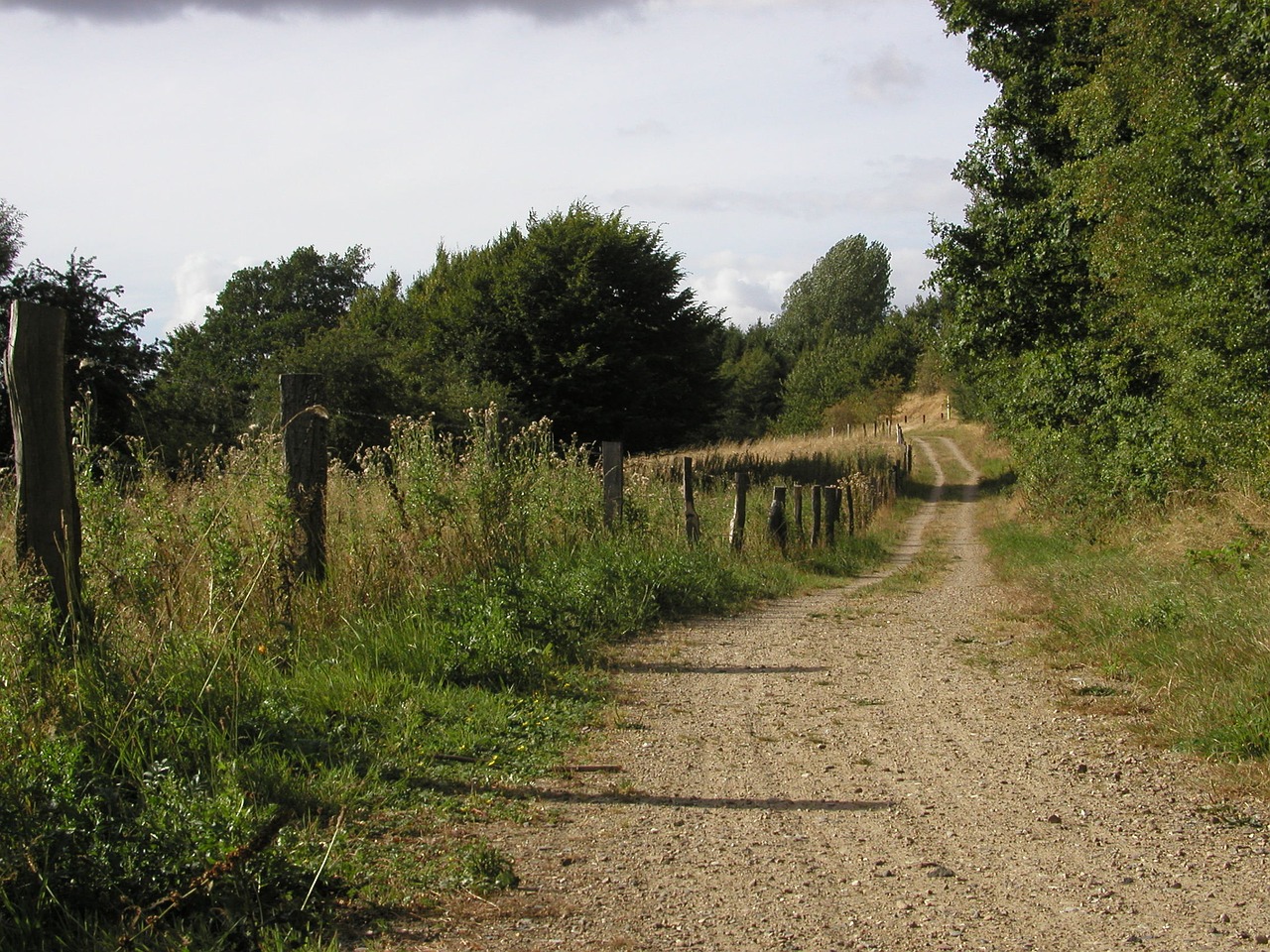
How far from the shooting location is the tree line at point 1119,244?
12.7m

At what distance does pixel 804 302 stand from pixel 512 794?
10193cm

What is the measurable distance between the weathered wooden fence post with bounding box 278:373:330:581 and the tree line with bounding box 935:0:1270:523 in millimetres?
10658

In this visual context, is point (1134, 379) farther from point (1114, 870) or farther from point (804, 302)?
point (804, 302)

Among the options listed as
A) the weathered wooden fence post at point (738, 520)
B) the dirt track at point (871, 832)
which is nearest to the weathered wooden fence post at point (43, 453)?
the dirt track at point (871, 832)

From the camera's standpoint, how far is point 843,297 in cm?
10031

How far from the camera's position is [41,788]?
3602 mm

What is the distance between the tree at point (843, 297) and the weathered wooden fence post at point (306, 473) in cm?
9321

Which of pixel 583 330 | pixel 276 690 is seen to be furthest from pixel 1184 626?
pixel 583 330

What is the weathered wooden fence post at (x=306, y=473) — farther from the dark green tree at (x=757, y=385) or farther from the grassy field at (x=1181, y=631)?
the dark green tree at (x=757, y=385)

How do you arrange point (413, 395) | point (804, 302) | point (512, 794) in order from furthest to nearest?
point (804, 302)
point (413, 395)
point (512, 794)

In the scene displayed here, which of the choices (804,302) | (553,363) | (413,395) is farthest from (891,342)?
(413,395)

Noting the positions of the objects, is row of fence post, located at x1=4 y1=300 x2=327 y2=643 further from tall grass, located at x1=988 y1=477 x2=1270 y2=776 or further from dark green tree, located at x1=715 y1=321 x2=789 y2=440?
dark green tree, located at x1=715 y1=321 x2=789 y2=440

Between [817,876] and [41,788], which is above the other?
[41,788]

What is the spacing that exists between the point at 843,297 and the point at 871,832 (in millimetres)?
99608
